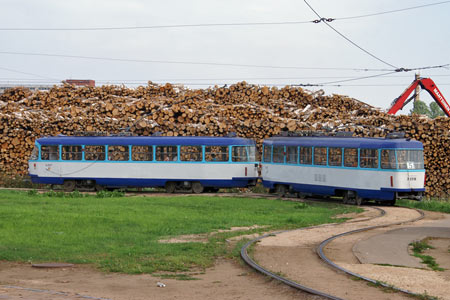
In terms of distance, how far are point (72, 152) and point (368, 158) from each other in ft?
47.7

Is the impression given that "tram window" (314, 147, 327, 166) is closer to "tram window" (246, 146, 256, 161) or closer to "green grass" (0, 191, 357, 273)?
"green grass" (0, 191, 357, 273)

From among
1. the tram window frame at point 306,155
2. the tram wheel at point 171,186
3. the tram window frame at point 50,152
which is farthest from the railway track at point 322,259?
the tram window frame at point 50,152

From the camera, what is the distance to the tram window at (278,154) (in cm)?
2982

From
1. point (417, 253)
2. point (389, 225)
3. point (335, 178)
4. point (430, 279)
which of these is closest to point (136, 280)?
point (430, 279)

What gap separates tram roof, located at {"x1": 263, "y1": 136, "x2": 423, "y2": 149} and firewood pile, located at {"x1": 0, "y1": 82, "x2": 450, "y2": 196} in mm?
5860

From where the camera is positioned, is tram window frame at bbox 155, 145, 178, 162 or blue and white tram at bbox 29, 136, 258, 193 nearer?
blue and white tram at bbox 29, 136, 258, 193

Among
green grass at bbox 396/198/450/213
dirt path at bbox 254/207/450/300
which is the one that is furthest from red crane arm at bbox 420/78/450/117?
dirt path at bbox 254/207/450/300

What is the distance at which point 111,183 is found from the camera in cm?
3191

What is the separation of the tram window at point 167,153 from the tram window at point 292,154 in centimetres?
537

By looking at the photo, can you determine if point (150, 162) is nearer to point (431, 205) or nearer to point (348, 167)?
point (348, 167)

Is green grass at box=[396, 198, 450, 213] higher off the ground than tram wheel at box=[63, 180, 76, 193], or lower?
lower

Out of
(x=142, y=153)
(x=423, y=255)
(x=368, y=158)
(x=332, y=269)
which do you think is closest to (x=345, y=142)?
(x=368, y=158)

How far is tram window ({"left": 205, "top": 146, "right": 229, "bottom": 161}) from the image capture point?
30984mm

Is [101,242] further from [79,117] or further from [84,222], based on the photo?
[79,117]
